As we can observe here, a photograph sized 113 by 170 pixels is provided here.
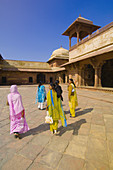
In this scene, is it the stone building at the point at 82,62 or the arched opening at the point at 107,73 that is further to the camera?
the arched opening at the point at 107,73

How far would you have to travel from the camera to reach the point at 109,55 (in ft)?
26.0

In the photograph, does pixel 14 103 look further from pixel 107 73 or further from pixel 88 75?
pixel 107 73

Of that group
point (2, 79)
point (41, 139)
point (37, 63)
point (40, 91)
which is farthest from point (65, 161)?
point (37, 63)

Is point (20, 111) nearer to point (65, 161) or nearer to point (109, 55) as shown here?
point (65, 161)

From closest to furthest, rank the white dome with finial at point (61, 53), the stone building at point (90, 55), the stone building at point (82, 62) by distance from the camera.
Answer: the stone building at point (90, 55)
the stone building at point (82, 62)
the white dome with finial at point (61, 53)

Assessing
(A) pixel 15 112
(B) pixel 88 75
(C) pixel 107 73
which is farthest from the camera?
(C) pixel 107 73

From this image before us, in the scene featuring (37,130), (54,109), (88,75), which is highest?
(88,75)

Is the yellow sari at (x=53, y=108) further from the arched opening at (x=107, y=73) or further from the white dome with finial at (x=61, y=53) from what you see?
the white dome with finial at (x=61, y=53)

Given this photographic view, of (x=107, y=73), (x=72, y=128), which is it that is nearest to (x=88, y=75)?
(x=107, y=73)

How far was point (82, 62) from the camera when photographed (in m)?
11.1

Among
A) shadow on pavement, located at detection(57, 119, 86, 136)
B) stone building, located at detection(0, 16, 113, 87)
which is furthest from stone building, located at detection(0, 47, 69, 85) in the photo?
shadow on pavement, located at detection(57, 119, 86, 136)

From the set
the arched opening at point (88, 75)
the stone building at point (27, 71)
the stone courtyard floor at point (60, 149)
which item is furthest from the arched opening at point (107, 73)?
the stone courtyard floor at point (60, 149)

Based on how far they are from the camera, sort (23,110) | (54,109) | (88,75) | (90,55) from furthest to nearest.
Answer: (88,75) < (90,55) < (54,109) < (23,110)

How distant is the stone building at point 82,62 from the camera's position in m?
8.75
